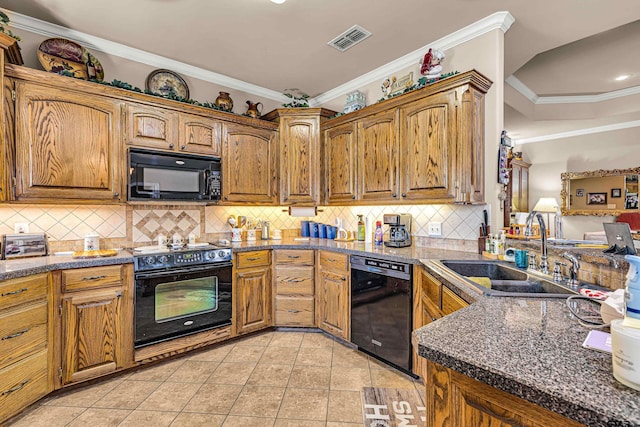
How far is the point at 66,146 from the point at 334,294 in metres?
2.48

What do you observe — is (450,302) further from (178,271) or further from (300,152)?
(300,152)

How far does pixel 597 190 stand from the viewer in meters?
5.21

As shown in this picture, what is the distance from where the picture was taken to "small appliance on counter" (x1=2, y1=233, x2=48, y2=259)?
2164mm

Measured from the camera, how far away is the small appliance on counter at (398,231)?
2.79 meters

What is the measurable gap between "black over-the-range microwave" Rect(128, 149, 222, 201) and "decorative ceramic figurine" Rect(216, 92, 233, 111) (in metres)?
0.62

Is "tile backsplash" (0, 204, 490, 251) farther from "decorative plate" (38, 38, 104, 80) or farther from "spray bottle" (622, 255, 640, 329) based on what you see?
"spray bottle" (622, 255, 640, 329)

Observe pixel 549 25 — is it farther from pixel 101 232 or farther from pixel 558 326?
pixel 101 232

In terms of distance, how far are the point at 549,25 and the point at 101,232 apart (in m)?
4.07

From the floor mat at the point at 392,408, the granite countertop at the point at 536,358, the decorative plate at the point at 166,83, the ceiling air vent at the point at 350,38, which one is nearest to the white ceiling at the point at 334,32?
the ceiling air vent at the point at 350,38

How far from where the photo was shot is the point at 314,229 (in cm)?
377

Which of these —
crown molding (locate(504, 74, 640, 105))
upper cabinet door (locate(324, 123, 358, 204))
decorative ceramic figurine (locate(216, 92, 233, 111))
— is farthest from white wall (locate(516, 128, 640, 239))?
Answer: decorative ceramic figurine (locate(216, 92, 233, 111))

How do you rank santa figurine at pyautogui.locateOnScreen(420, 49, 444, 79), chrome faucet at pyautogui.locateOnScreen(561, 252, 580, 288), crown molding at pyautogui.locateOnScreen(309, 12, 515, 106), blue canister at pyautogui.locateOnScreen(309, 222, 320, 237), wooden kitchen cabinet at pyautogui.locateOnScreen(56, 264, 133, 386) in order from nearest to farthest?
chrome faucet at pyautogui.locateOnScreen(561, 252, 580, 288)
wooden kitchen cabinet at pyautogui.locateOnScreen(56, 264, 133, 386)
crown molding at pyautogui.locateOnScreen(309, 12, 515, 106)
santa figurine at pyautogui.locateOnScreen(420, 49, 444, 79)
blue canister at pyautogui.locateOnScreen(309, 222, 320, 237)

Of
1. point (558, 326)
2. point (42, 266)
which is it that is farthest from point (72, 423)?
point (558, 326)

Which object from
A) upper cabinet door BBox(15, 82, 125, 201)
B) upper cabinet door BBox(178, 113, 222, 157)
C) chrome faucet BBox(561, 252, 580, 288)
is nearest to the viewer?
chrome faucet BBox(561, 252, 580, 288)
